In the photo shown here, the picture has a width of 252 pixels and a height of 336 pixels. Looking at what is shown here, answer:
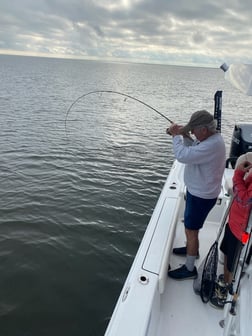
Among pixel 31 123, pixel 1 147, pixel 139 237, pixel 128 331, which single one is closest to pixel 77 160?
pixel 1 147

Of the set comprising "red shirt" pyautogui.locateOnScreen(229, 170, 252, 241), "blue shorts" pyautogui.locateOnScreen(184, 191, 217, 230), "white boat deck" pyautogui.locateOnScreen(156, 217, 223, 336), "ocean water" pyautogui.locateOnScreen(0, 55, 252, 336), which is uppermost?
"red shirt" pyautogui.locateOnScreen(229, 170, 252, 241)

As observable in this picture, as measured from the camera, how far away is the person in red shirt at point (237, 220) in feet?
7.78

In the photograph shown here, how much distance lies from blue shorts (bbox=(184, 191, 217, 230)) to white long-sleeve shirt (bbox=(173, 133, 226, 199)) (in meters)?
0.06

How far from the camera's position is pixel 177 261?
361 centimetres

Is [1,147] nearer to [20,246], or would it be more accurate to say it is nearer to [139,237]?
[20,246]

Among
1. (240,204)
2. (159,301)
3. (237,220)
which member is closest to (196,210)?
(237,220)

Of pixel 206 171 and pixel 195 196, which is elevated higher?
pixel 206 171

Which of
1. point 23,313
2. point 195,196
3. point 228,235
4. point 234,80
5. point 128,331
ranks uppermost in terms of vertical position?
point 234,80

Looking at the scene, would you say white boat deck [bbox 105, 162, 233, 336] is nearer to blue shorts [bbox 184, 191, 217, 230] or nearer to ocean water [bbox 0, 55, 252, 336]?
blue shorts [bbox 184, 191, 217, 230]

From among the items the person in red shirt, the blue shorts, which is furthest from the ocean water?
the blue shorts

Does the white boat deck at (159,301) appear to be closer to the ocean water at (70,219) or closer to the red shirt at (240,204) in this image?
the red shirt at (240,204)

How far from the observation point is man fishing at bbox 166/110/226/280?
271 cm

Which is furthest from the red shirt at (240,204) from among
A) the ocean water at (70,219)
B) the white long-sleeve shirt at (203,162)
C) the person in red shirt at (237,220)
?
the ocean water at (70,219)

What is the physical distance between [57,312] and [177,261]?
1767mm
